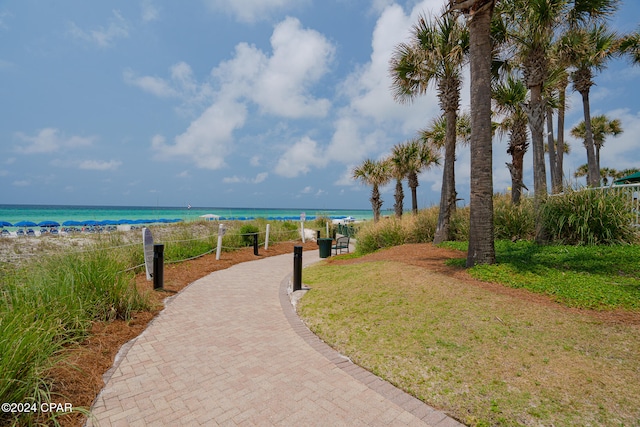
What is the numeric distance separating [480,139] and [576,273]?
11.6 ft

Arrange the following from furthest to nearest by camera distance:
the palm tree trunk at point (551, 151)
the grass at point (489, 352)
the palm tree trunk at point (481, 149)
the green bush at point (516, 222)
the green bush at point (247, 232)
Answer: the palm tree trunk at point (551, 151) → the green bush at point (247, 232) → the green bush at point (516, 222) → the palm tree trunk at point (481, 149) → the grass at point (489, 352)

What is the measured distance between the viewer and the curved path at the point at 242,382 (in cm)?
287

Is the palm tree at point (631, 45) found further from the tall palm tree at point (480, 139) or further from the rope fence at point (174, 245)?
the rope fence at point (174, 245)

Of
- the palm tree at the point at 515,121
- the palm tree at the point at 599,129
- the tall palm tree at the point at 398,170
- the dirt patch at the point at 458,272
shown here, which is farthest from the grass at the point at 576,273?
the palm tree at the point at 599,129

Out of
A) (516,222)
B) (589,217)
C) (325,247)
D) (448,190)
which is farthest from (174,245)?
(589,217)

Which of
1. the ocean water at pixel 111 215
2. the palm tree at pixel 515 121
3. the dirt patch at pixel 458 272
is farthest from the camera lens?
the ocean water at pixel 111 215

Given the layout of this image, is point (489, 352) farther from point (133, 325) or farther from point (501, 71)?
point (501, 71)

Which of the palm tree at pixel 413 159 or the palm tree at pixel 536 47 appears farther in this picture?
the palm tree at pixel 413 159

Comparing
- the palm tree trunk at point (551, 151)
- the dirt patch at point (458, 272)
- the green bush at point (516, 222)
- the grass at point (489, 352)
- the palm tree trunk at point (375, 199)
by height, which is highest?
the palm tree trunk at point (551, 151)

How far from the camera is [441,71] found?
12.7m

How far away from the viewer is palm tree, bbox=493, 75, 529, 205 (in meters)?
14.5

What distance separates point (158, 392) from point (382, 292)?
4269 millimetres

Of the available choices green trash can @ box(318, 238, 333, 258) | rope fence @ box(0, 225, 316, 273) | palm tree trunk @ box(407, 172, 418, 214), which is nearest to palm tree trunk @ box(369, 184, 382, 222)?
palm tree trunk @ box(407, 172, 418, 214)

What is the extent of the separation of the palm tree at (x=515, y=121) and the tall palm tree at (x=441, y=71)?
3455mm
